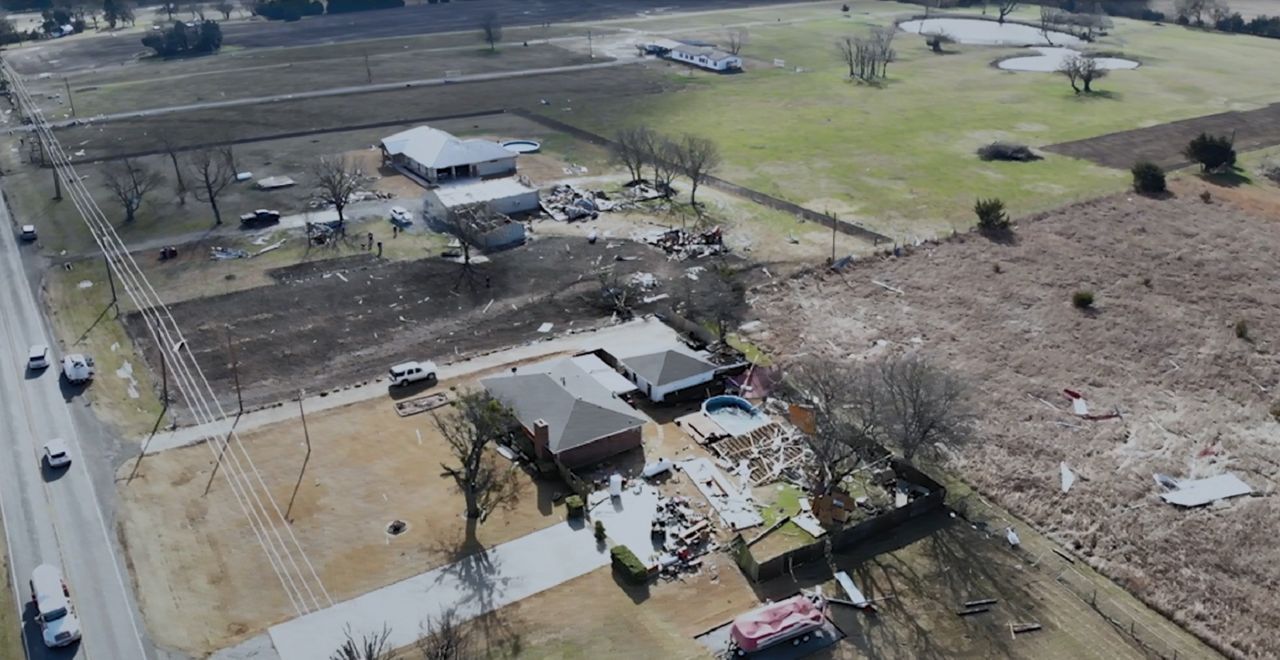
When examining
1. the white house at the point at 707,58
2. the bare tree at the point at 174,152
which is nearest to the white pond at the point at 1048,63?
the white house at the point at 707,58

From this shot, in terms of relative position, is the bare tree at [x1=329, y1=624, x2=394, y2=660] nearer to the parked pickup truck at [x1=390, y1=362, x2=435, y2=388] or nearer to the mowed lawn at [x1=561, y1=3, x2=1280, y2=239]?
the parked pickup truck at [x1=390, y1=362, x2=435, y2=388]

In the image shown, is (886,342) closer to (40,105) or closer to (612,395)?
(612,395)

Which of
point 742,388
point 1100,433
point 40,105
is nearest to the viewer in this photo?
point 1100,433

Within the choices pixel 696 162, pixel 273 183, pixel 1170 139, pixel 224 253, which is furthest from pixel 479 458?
pixel 1170 139

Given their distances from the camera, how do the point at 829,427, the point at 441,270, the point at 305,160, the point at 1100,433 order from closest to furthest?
the point at 829,427, the point at 1100,433, the point at 441,270, the point at 305,160

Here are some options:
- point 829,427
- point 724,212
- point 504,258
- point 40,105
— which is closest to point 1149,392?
point 829,427

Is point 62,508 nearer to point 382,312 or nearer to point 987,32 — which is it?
point 382,312

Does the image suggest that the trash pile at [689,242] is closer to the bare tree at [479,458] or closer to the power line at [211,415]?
the bare tree at [479,458]
